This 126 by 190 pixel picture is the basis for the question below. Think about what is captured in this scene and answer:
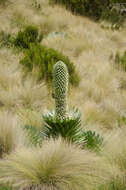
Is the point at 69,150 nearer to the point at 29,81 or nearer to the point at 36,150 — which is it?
the point at 36,150

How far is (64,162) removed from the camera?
2295 mm

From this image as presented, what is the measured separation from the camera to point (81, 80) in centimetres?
579

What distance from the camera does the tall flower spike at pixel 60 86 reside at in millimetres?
2395

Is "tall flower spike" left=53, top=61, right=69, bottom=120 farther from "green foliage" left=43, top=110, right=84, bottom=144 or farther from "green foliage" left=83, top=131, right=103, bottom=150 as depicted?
"green foliage" left=83, top=131, right=103, bottom=150

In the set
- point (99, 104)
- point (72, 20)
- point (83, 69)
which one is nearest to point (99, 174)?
point (99, 104)

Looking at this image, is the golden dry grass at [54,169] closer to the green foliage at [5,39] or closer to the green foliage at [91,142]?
the green foliage at [91,142]

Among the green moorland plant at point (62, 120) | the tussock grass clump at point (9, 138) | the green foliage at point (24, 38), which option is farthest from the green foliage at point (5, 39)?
the green moorland plant at point (62, 120)

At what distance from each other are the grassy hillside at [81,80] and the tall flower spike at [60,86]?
1.11 feet

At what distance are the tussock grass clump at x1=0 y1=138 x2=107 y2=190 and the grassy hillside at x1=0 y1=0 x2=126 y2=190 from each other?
41 millimetres

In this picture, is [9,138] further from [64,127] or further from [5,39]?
[5,39]

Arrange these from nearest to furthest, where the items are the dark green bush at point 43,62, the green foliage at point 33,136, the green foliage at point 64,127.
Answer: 1. the green foliage at point 64,127
2. the green foliage at point 33,136
3. the dark green bush at point 43,62

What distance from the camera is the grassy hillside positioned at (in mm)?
3576

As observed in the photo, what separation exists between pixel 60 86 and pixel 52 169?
28.3 inches

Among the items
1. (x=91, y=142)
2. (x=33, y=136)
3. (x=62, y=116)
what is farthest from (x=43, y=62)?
(x=62, y=116)
